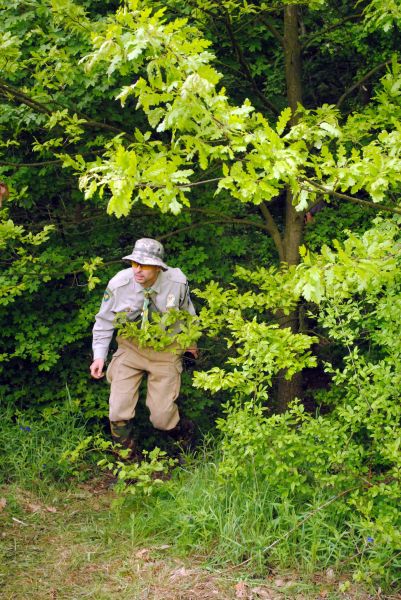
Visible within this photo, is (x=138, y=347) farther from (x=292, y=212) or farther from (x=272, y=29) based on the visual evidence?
(x=272, y=29)

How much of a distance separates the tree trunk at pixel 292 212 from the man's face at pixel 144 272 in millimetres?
1273

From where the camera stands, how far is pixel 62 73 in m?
5.08

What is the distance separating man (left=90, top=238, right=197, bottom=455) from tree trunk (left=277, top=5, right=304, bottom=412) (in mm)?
1012

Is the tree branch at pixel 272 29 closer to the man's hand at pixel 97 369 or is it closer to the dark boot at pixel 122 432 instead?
the man's hand at pixel 97 369

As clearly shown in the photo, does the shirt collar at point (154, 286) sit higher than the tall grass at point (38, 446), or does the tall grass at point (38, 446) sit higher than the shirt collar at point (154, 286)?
the shirt collar at point (154, 286)

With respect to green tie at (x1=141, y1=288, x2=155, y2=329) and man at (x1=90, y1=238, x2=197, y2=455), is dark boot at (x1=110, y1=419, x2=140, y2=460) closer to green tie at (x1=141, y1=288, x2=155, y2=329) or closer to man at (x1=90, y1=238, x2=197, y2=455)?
man at (x1=90, y1=238, x2=197, y2=455)

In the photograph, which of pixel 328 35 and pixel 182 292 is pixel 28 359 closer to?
pixel 182 292

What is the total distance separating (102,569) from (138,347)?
5.63ft

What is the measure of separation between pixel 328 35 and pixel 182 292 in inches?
97.6

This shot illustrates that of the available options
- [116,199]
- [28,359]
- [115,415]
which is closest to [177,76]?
[116,199]

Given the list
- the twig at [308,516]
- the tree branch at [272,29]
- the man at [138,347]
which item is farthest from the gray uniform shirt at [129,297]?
the tree branch at [272,29]

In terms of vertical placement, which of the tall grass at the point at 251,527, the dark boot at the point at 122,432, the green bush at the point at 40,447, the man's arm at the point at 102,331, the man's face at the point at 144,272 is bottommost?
the green bush at the point at 40,447

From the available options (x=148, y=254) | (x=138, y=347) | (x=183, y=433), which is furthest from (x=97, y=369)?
(x=183, y=433)

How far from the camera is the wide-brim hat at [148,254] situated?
513 centimetres
